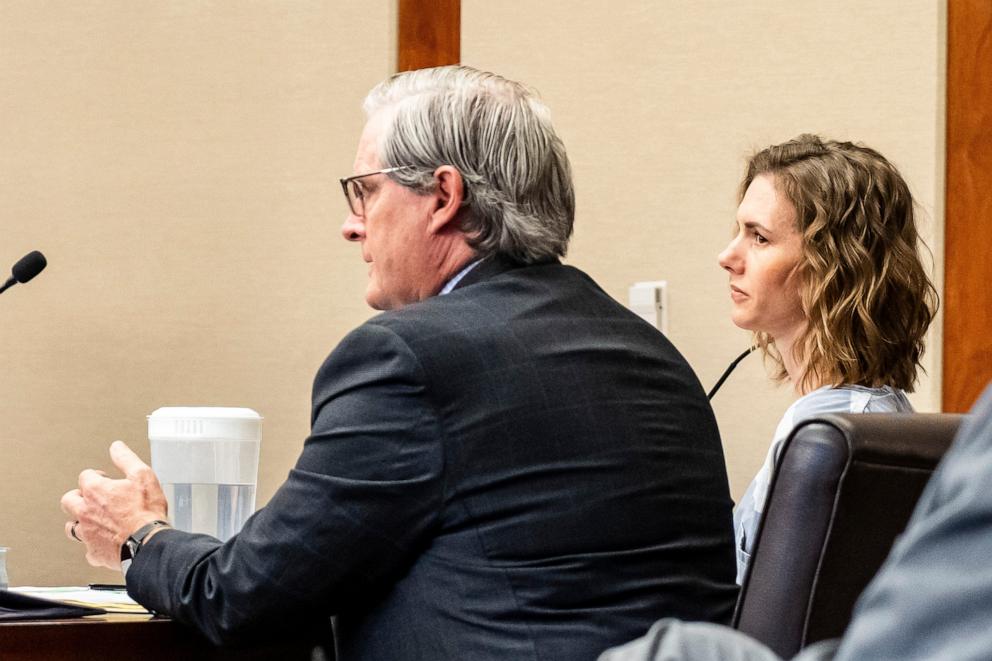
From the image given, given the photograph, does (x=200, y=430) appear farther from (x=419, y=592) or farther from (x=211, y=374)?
(x=211, y=374)

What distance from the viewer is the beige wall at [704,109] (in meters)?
3.07

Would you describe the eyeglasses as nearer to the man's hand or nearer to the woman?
the man's hand

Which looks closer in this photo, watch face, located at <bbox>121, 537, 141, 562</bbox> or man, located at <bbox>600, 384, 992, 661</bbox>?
man, located at <bbox>600, 384, 992, 661</bbox>

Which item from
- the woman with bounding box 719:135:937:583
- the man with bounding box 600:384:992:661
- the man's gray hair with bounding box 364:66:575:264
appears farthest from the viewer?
the woman with bounding box 719:135:937:583

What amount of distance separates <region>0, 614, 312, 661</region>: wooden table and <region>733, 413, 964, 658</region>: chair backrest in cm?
60

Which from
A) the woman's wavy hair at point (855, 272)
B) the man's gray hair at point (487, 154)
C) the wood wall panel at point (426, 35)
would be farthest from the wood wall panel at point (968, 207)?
the man's gray hair at point (487, 154)

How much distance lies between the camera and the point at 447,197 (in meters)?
1.57

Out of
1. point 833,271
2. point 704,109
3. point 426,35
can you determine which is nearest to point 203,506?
point 833,271

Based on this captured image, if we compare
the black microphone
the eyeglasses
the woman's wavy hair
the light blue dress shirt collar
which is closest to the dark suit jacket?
the light blue dress shirt collar

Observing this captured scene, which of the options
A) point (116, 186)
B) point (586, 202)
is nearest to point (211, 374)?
point (116, 186)

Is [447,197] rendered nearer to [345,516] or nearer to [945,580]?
[345,516]

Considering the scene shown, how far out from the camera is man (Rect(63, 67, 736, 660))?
1317 millimetres

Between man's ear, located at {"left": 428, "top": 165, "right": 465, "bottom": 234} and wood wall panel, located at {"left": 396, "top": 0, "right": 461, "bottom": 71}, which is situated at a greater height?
wood wall panel, located at {"left": 396, "top": 0, "right": 461, "bottom": 71}

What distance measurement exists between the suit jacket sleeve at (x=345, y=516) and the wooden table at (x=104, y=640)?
0.08 metres
